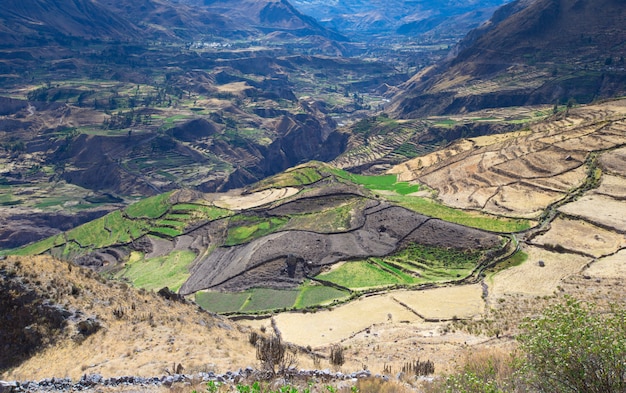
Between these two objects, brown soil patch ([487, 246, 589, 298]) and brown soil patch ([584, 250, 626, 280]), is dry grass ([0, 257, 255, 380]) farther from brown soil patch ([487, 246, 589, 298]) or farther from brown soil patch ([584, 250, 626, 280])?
brown soil patch ([584, 250, 626, 280])

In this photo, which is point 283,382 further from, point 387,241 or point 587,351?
point 387,241

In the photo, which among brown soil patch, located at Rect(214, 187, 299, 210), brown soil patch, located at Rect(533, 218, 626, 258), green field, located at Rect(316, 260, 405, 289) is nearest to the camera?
brown soil patch, located at Rect(533, 218, 626, 258)

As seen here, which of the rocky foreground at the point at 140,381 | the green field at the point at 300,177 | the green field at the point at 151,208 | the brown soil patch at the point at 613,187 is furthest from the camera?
the green field at the point at 300,177

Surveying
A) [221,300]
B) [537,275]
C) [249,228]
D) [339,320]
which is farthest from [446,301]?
[249,228]

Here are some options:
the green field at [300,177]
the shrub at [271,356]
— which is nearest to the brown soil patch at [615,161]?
the green field at [300,177]

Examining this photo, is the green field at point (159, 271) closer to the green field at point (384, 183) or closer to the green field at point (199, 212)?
the green field at point (199, 212)

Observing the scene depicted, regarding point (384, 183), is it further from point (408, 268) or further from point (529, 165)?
point (408, 268)

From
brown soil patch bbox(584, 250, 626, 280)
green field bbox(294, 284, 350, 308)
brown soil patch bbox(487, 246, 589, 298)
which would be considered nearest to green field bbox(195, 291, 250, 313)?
green field bbox(294, 284, 350, 308)

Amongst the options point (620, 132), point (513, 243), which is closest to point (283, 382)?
point (513, 243)
